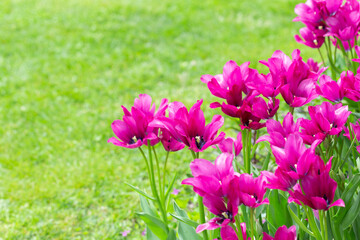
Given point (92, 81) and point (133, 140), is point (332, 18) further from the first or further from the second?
point (92, 81)

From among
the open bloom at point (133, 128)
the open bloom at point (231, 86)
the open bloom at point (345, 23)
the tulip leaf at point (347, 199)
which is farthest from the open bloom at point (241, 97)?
the open bloom at point (345, 23)

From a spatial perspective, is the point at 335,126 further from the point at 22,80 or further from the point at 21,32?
the point at 21,32

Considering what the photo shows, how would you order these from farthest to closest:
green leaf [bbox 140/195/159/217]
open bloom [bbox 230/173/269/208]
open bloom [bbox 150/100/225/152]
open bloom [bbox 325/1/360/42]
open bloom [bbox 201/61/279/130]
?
open bloom [bbox 325/1/360/42] → green leaf [bbox 140/195/159/217] → open bloom [bbox 201/61/279/130] → open bloom [bbox 150/100/225/152] → open bloom [bbox 230/173/269/208]

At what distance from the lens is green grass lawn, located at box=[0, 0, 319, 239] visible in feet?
11.6

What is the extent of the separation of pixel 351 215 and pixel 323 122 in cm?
33

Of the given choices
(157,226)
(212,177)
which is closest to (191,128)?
(212,177)

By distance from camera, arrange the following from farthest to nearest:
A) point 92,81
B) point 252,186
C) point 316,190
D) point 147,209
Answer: point 92,81 < point 147,209 < point 252,186 < point 316,190

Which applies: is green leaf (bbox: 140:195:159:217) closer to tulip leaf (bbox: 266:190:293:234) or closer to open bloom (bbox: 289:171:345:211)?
tulip leaf (bbox: 266:190:293:234)

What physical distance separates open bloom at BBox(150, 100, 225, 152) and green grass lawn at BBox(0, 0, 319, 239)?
69.8 inches

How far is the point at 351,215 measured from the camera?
5.10 feet

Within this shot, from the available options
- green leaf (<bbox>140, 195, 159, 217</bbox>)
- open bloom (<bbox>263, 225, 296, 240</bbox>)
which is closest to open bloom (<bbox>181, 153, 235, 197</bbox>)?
open bloom (<bbox>263, 225, 296, 240</bbox>)

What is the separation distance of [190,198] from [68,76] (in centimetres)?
295

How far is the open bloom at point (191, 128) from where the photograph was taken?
147cm

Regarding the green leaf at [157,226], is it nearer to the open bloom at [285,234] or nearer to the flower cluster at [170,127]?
the flower cluster at [170,127]
